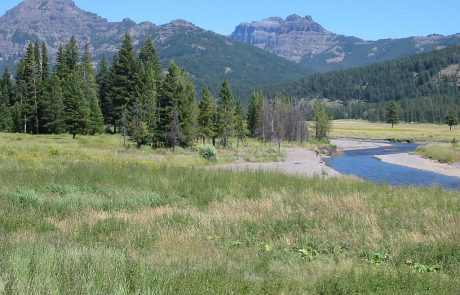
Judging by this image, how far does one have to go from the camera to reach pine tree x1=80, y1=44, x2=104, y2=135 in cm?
7006

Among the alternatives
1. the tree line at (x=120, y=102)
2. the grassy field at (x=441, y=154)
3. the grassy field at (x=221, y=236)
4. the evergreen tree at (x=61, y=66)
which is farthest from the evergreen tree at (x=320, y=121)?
the grassy field at (x=221, y=236)

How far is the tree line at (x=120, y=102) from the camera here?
58.3 meters

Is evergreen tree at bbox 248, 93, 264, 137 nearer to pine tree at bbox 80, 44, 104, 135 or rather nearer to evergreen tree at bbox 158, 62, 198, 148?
pine tree at bbox 80, 44, 104, 135

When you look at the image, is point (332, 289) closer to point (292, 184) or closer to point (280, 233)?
point (280, 233)

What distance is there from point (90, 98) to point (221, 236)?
2641 inches

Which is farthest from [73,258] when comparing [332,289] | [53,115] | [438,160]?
[53,115]

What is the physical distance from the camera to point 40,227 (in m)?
11.4

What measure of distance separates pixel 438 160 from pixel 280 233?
5591cm

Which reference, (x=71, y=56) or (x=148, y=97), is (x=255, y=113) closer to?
(x=71, y=56)

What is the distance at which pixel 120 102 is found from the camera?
7462cm

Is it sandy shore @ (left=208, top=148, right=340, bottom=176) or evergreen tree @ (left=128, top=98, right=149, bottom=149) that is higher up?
evergreen tree @ (left=128, top=98, right=149, bottom=149)

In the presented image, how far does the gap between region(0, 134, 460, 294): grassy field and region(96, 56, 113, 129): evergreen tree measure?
58204 millimetres

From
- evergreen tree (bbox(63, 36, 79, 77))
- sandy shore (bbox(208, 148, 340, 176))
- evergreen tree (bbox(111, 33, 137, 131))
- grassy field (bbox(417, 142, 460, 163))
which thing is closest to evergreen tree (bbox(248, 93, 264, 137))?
evergreen tree (bbox(111, 33, 137, 131))

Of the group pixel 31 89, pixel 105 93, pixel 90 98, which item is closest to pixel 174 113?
pixel 90 98
